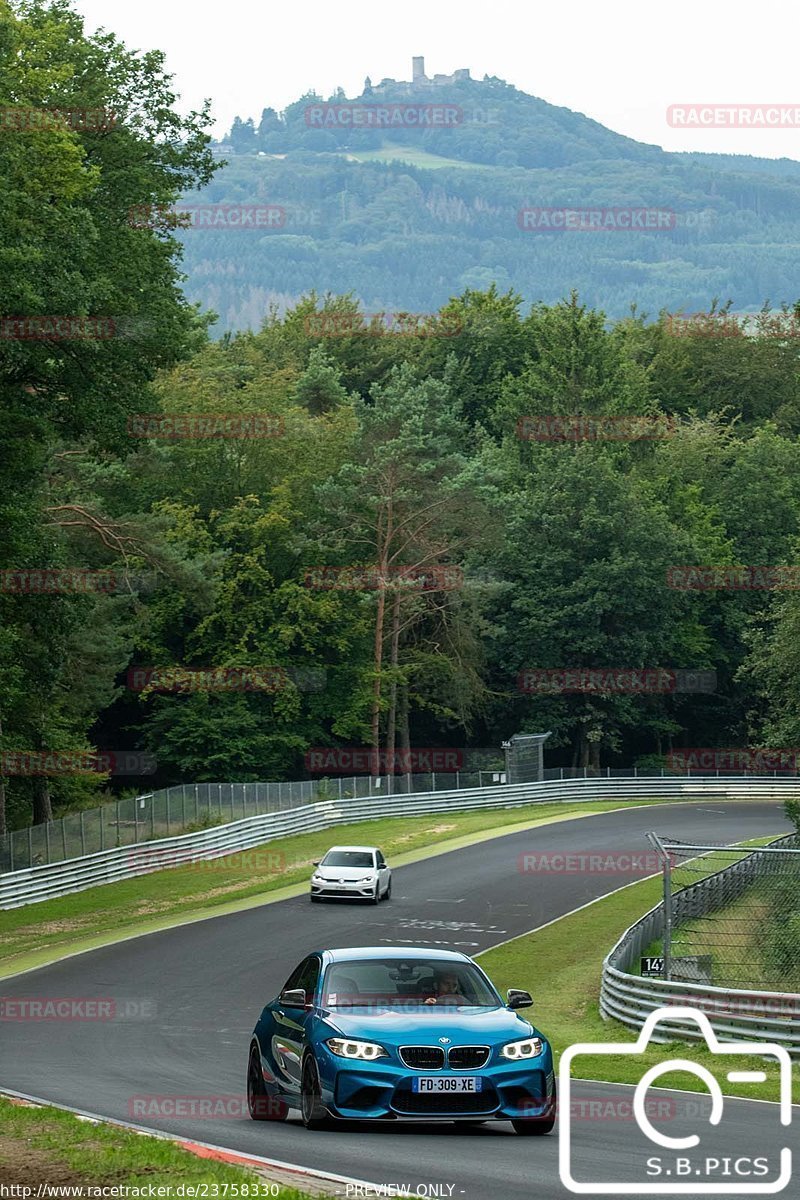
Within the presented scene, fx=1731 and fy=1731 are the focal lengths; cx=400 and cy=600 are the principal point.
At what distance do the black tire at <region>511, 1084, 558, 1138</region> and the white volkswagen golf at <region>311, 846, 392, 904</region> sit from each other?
2895cm

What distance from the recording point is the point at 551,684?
81.4 meters

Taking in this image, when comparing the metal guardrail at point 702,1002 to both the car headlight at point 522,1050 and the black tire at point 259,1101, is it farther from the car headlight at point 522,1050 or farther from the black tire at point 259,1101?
the black tire at point 259,1101

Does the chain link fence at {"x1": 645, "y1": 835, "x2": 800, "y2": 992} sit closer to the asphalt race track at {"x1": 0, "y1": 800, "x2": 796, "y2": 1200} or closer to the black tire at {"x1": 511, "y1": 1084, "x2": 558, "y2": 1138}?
the asphalt race track at {"x1": 0, "y1": 800, "x2": 796, "y2": 1200}

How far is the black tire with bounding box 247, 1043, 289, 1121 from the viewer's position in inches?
528

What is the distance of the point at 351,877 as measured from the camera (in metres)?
41.7

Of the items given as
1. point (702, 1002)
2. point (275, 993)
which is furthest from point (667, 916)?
point (275, 993)

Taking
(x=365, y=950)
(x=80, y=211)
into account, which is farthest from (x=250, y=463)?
(x=365, y=950)

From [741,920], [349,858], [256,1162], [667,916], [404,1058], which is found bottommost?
[349,858]

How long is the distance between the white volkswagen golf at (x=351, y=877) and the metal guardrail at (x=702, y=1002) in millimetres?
15360

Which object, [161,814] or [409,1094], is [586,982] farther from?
[161,814]

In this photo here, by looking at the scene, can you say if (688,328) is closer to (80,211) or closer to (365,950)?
(80,211)

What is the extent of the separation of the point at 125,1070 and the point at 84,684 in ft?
127

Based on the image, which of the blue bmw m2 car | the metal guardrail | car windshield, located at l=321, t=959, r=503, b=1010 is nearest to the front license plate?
the blue bmw m2 car

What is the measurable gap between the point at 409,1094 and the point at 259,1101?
73.3 inches
